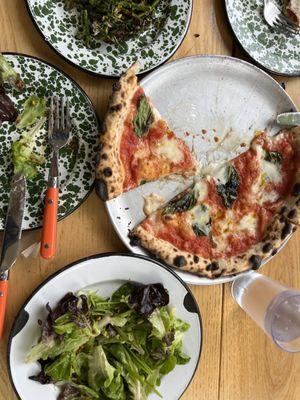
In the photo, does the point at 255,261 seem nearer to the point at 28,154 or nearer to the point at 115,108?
the point at 115,108

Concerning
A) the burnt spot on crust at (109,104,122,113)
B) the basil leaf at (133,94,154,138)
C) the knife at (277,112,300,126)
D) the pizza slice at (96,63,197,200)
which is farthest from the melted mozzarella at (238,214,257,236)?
the burnt spot on crust at (109,104,122,113)

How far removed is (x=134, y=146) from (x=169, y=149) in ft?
0.42

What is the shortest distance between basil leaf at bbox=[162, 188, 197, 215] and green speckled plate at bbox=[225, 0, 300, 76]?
1.77ft

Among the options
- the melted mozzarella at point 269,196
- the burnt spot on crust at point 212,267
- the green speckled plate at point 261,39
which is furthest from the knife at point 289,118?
the burnt spot on crust at point 212,267

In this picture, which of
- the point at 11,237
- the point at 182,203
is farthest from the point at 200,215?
the point at 11,237

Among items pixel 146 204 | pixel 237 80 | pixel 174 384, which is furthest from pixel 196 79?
pixel 174 384

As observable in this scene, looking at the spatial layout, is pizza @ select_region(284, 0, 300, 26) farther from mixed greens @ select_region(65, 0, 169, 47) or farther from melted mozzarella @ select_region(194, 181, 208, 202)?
melted mozzarella @ select_region(194, 181, 208, 202)

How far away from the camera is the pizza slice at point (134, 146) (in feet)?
5.72

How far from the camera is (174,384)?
188 centimetres

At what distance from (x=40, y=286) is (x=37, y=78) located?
66 centimetres

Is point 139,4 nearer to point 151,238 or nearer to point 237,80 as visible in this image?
point 237,80

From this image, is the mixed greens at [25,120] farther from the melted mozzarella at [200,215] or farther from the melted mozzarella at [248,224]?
the melted mozzarella at [248,224]

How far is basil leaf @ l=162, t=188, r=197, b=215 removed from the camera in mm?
1886

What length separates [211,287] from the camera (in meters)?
1.96
